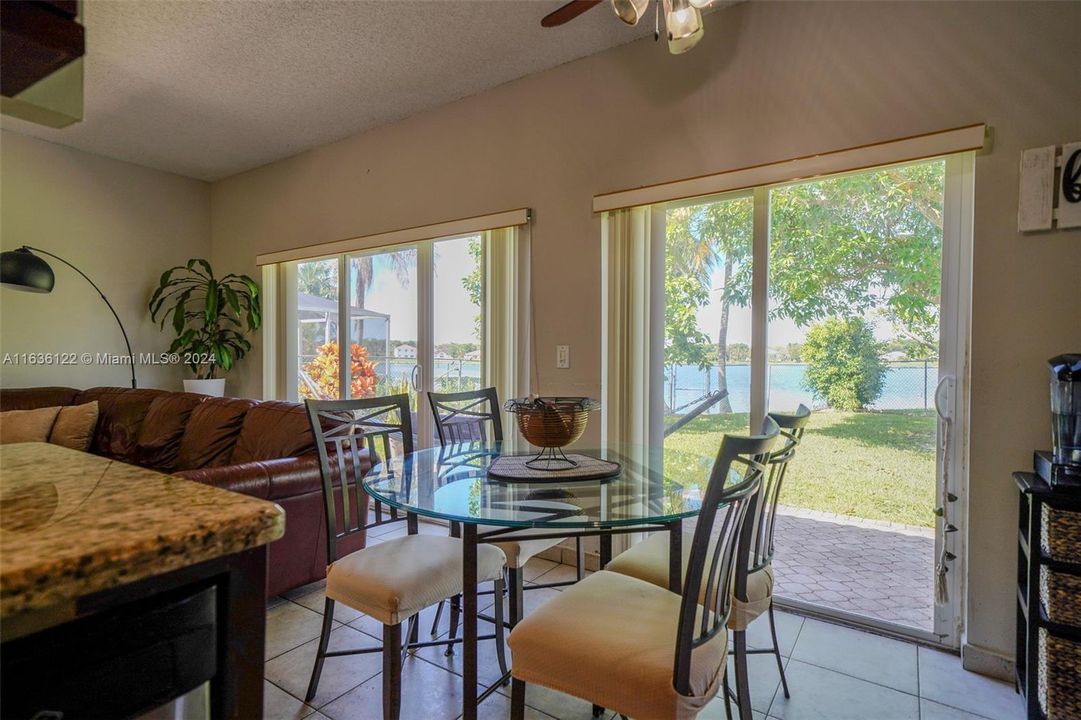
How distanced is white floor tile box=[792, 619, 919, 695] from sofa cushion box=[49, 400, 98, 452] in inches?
175

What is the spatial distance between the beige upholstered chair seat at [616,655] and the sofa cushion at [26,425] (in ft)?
12.2

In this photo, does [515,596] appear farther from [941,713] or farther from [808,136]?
[808,136]

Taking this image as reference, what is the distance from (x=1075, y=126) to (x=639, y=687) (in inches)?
94.8

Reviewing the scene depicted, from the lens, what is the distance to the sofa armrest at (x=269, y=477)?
2.09m

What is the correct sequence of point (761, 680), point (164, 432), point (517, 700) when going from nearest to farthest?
1. point (517, 700)
2. point (761, 680)
3. point (164, 432)

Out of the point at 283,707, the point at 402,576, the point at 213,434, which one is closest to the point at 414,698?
the point at 283,707

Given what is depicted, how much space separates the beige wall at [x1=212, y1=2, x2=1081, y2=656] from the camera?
1915mm

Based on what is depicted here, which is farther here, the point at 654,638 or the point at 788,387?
the point at 788,387

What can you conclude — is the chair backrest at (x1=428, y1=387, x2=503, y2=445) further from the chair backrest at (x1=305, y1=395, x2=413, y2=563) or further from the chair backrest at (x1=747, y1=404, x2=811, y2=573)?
the chair backrest at (x1=747, y1=404, x2=811, y2=573)

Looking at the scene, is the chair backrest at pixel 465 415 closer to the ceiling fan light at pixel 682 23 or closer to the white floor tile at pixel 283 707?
the white floor tile at pixel 283 707

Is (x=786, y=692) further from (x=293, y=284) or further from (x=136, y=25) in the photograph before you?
(x=293, y=284)

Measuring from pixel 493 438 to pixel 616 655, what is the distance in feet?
5.52

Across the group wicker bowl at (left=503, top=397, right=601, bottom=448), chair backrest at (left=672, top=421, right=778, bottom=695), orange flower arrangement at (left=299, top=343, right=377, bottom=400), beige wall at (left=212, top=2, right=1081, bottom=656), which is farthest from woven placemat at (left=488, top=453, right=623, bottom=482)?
orange flower arrangement at (left=299, top=343, right=377, bottom=400)

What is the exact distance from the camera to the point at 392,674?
1.56 meters
